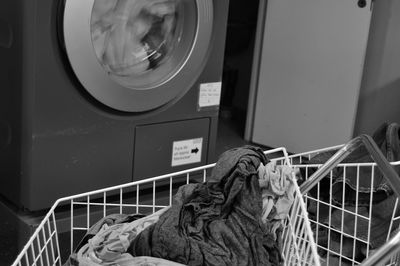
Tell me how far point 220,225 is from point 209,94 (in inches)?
31.1

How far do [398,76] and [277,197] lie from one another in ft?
5.36

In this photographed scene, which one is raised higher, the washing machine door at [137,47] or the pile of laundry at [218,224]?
the washing machine door at [137,47]

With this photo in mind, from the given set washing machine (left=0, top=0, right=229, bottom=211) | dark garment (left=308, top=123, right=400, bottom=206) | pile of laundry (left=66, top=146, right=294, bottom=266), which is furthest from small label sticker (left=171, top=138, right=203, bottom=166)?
pile of laundry (left=66, top=146, right=294, bottom=266)

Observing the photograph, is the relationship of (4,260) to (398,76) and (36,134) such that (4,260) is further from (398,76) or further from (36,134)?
(398,76)

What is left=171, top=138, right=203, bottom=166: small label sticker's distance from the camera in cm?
169

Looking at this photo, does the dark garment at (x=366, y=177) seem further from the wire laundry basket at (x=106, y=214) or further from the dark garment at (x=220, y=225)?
the dark garment at (x=220, y=225)

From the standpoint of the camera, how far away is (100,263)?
894 mm

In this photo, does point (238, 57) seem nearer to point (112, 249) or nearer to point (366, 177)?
point (366, 177)

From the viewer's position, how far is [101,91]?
1442mm

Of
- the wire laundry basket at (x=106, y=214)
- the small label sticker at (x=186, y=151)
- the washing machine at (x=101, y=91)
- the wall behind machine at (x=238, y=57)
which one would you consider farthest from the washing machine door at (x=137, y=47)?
the wall behind machine at (x=238, y=57)

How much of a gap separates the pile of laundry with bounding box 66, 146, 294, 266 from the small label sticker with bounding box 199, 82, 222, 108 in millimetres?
660

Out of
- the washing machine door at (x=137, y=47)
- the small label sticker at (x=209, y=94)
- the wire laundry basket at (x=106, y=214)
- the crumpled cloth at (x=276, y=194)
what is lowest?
the wire laundry basket at (x=106, y=214)

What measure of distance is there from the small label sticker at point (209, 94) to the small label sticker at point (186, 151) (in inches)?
4.7

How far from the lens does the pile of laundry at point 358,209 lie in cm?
136
